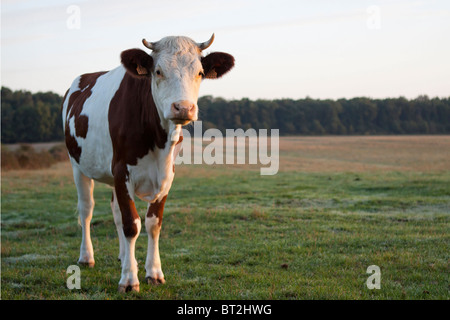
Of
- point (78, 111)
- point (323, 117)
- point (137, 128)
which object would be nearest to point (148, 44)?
point (137, 128)

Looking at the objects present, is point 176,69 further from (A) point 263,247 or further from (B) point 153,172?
(A) point 263,247

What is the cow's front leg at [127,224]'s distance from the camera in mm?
5852

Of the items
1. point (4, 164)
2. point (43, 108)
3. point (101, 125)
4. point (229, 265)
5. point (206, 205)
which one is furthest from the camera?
point (43, 108)

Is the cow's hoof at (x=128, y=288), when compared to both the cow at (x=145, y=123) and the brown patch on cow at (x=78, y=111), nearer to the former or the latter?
the cow at (x=145, y=123)

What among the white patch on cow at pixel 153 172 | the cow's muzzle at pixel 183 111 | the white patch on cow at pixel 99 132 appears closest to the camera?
the cow's muzzle at pixel 183 111

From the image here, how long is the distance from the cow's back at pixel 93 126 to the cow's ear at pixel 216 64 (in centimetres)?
142

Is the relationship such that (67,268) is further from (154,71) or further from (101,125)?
(154,71)

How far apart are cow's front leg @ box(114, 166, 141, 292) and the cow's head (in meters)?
0.99

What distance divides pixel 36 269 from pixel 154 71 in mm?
3798

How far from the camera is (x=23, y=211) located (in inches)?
579

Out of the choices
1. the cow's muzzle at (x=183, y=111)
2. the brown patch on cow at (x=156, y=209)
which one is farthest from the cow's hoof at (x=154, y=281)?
the cow's muzzle at (x=183, y=111)

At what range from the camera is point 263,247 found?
810 centimetres

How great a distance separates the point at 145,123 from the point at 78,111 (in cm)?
207
